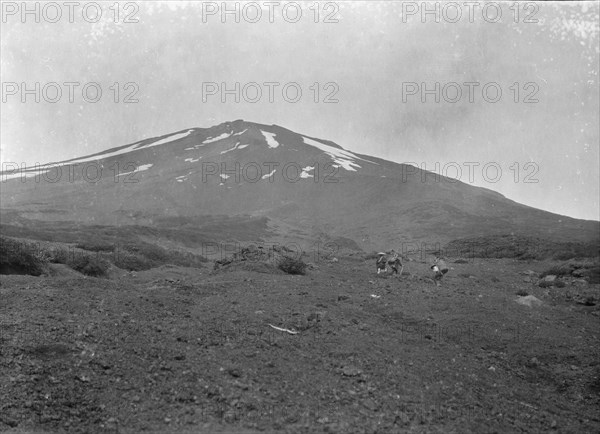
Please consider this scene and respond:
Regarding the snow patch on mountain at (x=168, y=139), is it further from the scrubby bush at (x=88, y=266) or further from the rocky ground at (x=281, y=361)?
the rocky ground at (x=281, y=361)

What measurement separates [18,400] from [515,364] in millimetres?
9817

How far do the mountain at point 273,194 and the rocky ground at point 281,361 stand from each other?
1720 inches

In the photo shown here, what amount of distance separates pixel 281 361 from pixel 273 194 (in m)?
90.0

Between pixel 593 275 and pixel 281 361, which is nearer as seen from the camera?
pixel 281 361

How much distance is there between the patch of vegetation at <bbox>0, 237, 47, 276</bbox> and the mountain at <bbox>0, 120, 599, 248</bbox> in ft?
136

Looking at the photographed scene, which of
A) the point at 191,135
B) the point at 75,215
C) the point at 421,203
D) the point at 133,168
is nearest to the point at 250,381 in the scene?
the point at 75,215

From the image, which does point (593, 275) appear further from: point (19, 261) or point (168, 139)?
point (168, 139)

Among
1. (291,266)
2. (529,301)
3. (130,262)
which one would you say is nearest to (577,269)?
(529,301)

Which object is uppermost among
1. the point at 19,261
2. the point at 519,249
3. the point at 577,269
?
the point at 19,261

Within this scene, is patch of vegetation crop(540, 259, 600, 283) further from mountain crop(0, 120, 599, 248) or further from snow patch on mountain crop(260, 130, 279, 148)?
snow patch on mountain crop(260, 130, 279, 148)

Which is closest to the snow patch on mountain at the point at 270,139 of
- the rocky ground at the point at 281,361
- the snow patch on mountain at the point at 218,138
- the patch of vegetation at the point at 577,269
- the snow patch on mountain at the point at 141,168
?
the snow patch on mountain at the point at 218,138

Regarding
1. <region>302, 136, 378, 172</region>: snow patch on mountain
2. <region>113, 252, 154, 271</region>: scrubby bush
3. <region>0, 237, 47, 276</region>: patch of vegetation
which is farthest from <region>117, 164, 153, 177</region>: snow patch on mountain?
<region>0, 237, 47, 276</region>: patch of vegetation

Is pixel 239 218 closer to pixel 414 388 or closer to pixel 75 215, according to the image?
pixel 75 215

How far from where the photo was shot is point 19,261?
62.5 feet
